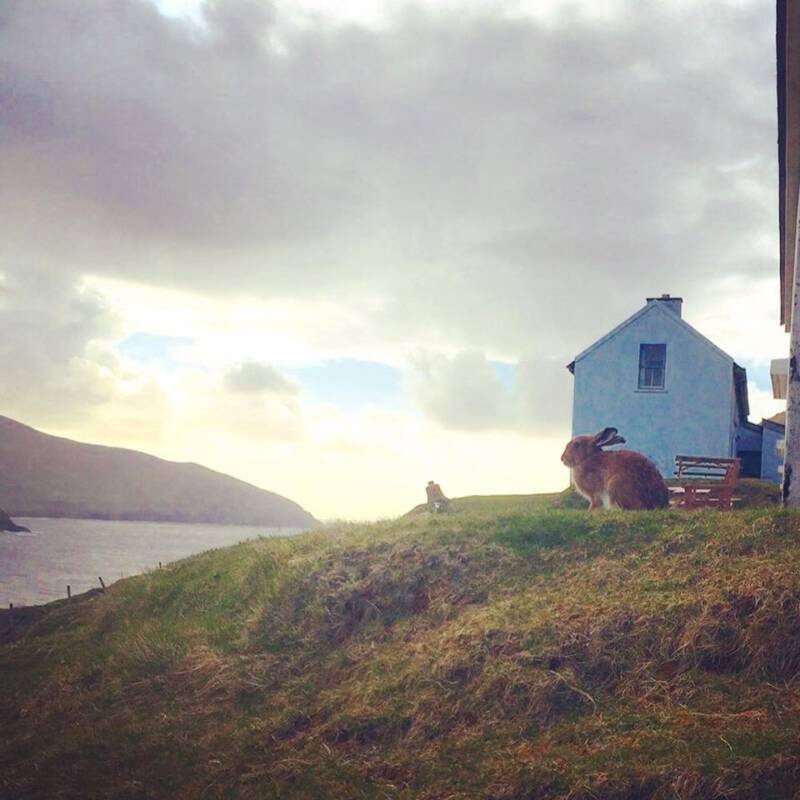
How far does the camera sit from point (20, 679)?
15.2 meters

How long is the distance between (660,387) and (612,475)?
17979 millimetres

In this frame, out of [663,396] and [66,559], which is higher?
[663,396]

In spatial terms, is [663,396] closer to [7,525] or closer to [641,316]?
[641,316]

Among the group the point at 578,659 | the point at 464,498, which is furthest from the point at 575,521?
the point at 464,498

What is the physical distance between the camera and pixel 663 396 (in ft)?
108

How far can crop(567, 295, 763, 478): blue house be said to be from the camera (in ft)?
107

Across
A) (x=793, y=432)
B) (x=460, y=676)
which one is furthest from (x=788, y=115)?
(x=460, y=676)

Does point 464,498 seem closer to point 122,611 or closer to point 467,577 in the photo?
point 122,611

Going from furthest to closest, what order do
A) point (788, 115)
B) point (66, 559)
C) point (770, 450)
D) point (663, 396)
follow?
1. point (66, 559)
2. point (770, 450)
3. point (663, 396)
4. point (788, 115)

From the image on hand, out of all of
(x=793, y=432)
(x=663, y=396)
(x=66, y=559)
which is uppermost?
(x=663, y=396)

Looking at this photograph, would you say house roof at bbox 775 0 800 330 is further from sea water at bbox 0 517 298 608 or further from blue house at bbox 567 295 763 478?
sea water at bbox 0 517 298 608

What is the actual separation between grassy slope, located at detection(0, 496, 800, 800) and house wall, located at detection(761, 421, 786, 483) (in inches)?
970

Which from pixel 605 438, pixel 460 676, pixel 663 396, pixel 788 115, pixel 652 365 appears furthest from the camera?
pixel 652 365

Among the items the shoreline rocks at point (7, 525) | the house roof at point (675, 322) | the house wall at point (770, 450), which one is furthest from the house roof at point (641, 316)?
the shoreline rocks at point (7, 525)
